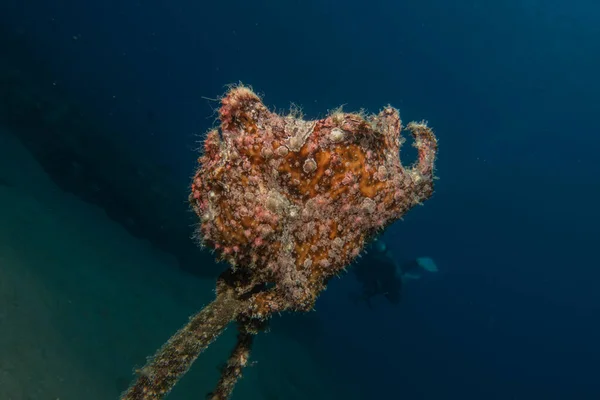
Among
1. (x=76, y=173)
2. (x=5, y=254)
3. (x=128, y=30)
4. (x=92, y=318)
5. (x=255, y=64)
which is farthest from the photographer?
(x=128, y=30)

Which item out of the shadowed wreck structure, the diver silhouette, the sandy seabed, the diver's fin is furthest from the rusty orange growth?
the diver's fin

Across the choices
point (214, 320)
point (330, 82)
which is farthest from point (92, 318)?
point (330, 82)

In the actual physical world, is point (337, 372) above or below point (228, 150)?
above

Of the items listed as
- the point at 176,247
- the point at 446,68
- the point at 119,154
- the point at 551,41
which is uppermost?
the point at 551,41

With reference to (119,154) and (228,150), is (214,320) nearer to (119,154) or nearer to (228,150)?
(228,150)

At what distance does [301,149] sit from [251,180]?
14.5 inches

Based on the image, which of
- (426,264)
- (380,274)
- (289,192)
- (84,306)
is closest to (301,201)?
(289,192)

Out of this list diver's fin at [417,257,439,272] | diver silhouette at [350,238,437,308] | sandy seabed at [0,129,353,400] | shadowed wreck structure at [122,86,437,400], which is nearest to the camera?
shadowed wreck structure at [122,86,437,400]

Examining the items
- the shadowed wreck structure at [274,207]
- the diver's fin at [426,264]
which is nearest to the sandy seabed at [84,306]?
the shadowed wreck structure at [274,207]

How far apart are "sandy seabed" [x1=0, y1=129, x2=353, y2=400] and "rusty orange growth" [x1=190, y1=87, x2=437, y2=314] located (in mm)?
8549

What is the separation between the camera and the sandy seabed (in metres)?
10.1

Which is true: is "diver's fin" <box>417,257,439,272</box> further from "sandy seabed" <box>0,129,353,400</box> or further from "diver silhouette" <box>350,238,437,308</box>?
"sandy seabed" <box>0,129,353,400</box>

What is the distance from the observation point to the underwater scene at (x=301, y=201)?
2340mm

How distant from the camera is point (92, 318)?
12539 millimetres
